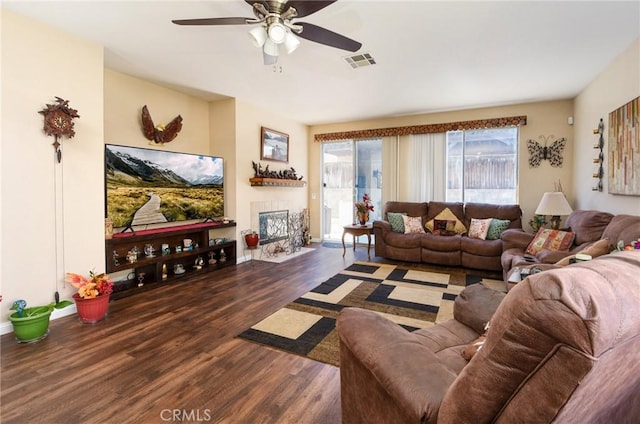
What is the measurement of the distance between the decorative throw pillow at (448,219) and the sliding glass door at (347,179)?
4.32 ft

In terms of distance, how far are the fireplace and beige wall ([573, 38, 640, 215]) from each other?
4639mm

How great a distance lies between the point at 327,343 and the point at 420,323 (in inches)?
34.9

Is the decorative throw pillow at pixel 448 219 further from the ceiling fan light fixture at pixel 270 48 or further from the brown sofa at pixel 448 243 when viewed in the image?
the ceiling fan light fixture at pixel 270 48

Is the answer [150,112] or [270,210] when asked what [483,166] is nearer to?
[270,210]

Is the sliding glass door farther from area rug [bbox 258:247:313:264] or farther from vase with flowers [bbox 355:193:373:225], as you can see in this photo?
area rug [bbox 258:247:313:264]

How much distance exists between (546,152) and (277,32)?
4.79 m

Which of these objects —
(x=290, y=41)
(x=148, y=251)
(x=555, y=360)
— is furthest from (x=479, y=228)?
(x=148, y=251)

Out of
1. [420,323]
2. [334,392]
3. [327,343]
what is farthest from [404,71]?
[334,392]

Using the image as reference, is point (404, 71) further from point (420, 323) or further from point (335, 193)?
point (335, 193)

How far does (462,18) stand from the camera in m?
2.47

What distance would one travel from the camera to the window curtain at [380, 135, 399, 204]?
586 centimetres

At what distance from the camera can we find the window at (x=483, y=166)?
16.7ft

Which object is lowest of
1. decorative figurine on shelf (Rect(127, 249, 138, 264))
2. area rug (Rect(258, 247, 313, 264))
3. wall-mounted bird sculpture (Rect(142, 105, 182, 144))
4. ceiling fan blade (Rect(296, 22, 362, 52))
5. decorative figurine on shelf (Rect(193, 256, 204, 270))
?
area rug (Rect(258, 247, 313, 264))

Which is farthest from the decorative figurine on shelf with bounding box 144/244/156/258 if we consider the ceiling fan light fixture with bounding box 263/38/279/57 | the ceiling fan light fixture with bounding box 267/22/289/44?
the ceiling fan light fixture with bounding box 267/22/289/44
